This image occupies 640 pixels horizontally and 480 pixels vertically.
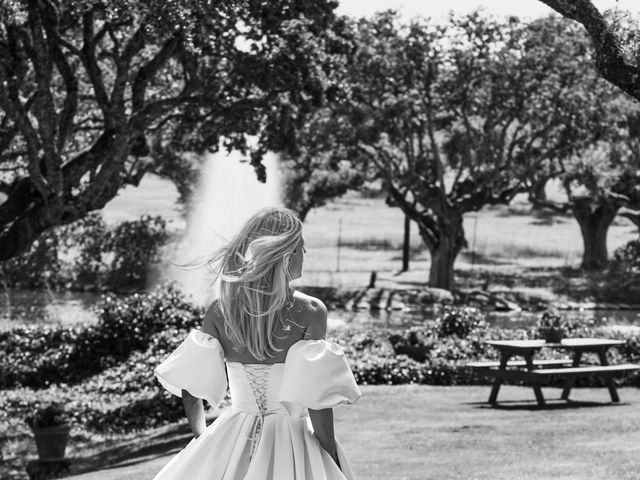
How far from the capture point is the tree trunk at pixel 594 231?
164 ft

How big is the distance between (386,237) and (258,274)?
185 ft

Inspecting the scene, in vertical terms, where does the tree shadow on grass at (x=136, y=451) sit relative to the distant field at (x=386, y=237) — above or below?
above

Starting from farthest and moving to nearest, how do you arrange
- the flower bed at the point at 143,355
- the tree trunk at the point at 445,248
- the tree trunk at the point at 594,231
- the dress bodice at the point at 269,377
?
the tree trunk at the point at 594,231, the tree trunk at the point at 445,248, the flower bed at the point at 143,355, the dress bodice at the point at 269,377

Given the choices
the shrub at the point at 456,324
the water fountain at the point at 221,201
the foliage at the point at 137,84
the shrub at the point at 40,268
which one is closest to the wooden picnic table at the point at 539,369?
the shrub at the point at 456,324

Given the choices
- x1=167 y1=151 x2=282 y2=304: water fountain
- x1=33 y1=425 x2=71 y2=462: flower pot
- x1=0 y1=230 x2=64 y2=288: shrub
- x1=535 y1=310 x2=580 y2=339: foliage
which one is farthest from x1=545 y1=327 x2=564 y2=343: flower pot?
x1=0 y1=230 x2=64 y2=288: shrub

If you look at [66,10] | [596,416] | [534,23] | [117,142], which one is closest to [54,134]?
[117,142]

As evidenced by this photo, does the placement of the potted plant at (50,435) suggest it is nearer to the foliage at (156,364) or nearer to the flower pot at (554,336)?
the foliage at (156,364)

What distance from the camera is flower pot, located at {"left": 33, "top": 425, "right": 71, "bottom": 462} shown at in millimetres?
12852

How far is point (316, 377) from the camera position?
486 cm

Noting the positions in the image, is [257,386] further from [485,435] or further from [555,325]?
[555,325]

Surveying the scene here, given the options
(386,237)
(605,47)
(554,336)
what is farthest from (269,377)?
(386,237)

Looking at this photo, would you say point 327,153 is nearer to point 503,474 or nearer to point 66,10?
point 66,10

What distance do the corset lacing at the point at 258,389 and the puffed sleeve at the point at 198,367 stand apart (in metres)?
0.13

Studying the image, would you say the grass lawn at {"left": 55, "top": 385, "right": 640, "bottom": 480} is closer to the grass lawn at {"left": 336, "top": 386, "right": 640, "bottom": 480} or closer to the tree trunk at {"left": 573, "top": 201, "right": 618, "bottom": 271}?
the grass lawn at {"left": 336, "top": 386, "right": 640, "bottom": 480}
